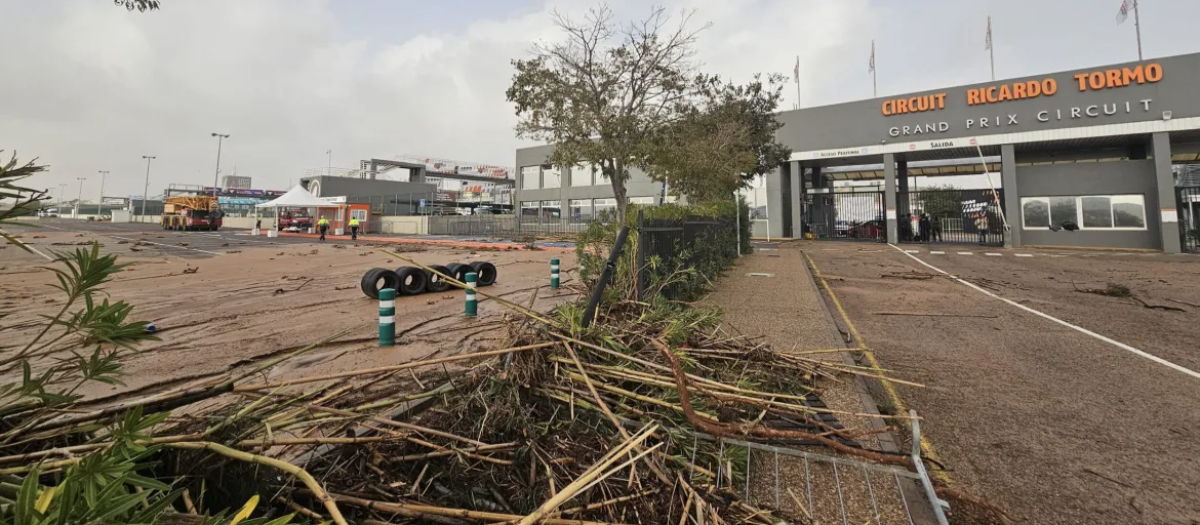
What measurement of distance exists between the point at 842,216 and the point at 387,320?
32037 mm

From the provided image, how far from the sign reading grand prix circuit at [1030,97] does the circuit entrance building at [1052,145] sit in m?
0.05

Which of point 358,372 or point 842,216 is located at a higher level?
point 842,216

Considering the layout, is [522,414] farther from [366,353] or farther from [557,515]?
[366,353]

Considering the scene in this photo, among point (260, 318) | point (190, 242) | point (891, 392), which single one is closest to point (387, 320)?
point (260, 318)

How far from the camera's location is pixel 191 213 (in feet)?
124

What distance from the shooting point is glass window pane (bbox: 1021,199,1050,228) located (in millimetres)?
22250

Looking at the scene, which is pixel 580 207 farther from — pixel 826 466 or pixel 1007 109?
pixel 826 466

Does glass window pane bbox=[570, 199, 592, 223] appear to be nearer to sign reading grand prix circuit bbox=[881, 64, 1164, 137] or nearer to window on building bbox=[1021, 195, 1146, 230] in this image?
sign reading grand prix circuit bbox=[881, 64, 1164, 137]

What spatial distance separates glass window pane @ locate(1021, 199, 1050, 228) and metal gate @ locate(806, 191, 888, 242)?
6745 millimetres

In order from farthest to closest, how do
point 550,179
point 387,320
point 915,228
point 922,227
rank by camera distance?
1. point 550,179
2. point 922,227
3. point 915,228
4. point 387,320

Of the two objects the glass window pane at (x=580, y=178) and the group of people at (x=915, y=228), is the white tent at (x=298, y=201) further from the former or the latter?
the group of people at (x=915, y=228)

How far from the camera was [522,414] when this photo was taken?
2168mm

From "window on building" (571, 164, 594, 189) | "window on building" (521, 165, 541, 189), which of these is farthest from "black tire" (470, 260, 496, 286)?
"window on building" (521, 165, 541, 189)

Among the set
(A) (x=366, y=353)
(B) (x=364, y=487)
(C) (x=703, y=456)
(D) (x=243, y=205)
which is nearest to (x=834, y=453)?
(C) (x=703, y=456)
